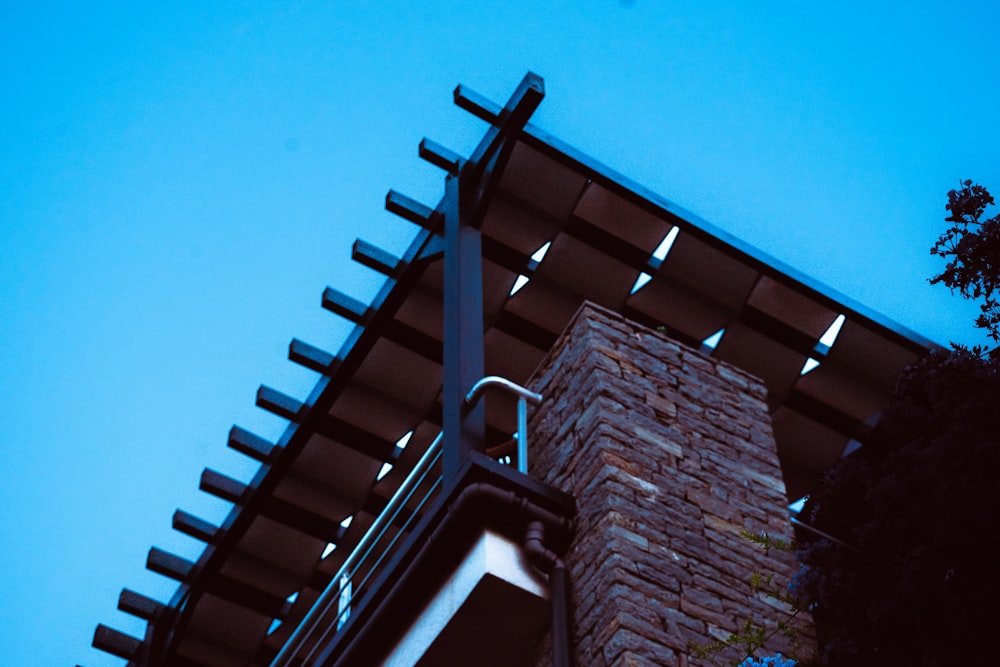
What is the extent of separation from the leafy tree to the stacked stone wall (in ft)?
2.40

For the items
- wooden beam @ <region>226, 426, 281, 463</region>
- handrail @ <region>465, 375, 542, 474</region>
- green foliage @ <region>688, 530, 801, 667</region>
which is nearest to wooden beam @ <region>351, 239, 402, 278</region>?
wooden beam @ <region>226, 426, 281, 463</region>

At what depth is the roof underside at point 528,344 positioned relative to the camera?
32.3 ft

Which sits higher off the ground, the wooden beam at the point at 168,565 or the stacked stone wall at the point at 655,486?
the wooden beam at the point at 168,565

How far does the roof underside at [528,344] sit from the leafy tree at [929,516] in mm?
4801

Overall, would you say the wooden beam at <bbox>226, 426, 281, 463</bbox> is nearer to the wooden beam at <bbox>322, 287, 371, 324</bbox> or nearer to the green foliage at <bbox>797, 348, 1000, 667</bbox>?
the wooden beam at <bbox>322, 287, 371, 324</bbox>

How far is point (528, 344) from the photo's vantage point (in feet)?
34.2

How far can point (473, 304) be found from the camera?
7953 mm

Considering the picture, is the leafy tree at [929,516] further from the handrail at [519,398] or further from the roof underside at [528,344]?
the roof underside at [528,344]

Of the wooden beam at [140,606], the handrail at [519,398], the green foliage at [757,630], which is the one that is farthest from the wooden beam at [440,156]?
the wooden beam at [140,606]

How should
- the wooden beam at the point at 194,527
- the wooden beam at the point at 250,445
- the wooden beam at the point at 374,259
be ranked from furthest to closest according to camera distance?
the wooden beam at the point at 194,527 < the wooden beam at the point at 250,445 < the wooden beam at the point at 374,259

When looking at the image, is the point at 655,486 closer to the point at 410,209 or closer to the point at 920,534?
the point at 920,534

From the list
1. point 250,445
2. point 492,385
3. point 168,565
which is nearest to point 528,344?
point 250,445

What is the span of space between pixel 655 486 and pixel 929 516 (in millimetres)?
1884

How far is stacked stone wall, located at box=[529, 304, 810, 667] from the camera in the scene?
5477 millimetres
